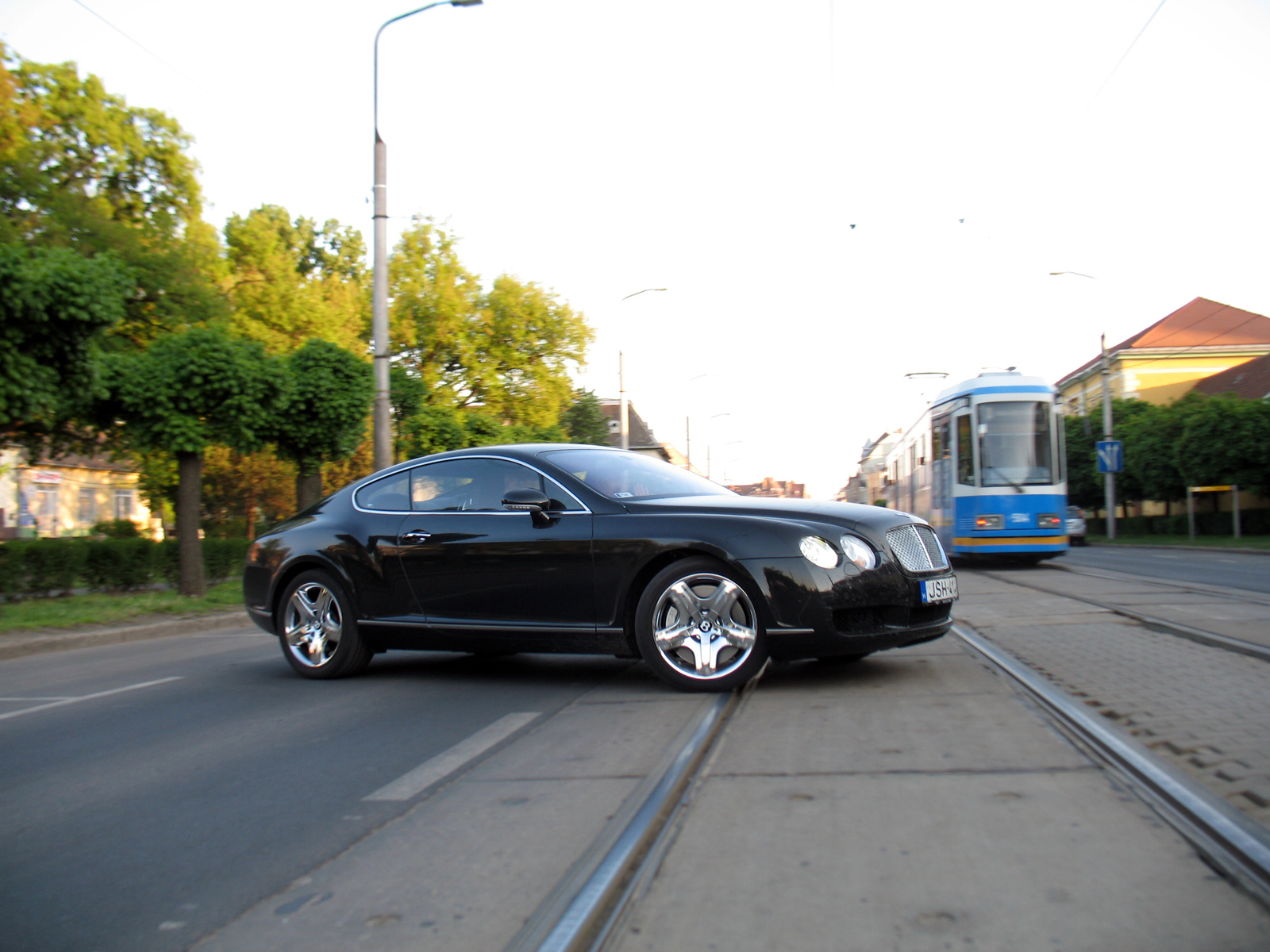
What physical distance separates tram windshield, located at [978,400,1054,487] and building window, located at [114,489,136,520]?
47.0 metres

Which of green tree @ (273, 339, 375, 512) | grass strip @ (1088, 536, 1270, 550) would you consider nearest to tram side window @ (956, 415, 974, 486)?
green tree @ (273, 339, 375, 512)

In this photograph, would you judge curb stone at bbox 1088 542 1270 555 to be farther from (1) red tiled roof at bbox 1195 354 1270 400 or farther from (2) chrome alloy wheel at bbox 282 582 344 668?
(2) chrome alloy wheel at bbox 282 582 344 668

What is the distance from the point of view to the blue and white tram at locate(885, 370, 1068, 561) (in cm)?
1842

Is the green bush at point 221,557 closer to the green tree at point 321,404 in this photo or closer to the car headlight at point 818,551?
the green tree at point 321,404

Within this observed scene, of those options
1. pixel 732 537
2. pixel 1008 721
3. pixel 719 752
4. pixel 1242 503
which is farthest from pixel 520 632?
pixel 1242 503

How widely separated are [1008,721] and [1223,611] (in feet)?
18.7

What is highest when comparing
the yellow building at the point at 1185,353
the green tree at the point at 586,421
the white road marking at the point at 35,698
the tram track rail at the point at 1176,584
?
the yellow building at the point at 1185,353

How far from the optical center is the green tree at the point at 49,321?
11566mm

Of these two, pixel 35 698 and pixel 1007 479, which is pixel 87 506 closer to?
pixel 1007 479

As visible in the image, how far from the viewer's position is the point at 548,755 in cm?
460

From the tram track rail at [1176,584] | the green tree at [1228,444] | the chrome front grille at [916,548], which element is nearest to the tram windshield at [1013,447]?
the tram track rail at [1176,584]

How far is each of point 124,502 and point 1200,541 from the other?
48.9 meters

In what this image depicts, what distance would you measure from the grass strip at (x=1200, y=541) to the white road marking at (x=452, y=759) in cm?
2942

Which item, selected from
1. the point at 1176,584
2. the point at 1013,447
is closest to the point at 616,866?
the point at 1176,584
